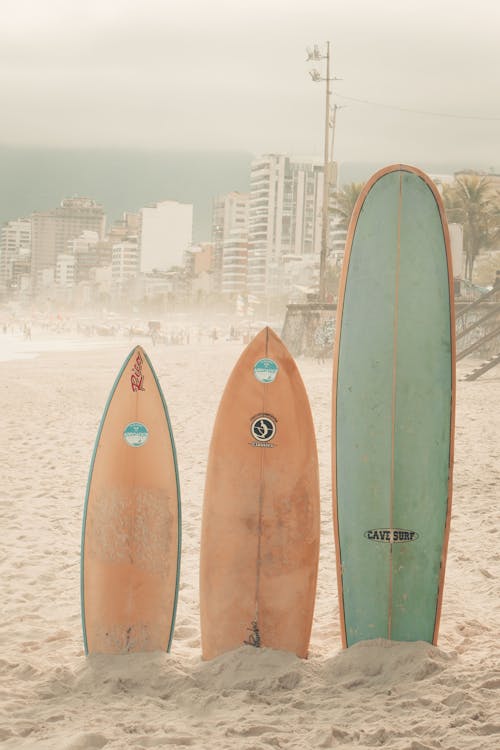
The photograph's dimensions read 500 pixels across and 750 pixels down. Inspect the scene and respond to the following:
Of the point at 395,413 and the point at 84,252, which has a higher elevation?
the point at 84,252

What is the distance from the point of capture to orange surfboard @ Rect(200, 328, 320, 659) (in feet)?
7.27

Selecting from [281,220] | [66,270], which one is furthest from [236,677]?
[281,220]

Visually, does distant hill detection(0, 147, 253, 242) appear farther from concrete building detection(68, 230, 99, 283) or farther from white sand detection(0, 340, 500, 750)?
white sand detection(0, 340, 500, 750)

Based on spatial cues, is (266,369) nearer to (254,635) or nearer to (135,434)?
(135,434)

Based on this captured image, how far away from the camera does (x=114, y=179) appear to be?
1630 inches

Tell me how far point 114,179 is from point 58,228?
11.2 metres

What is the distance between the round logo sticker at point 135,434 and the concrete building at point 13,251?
90.5 feet

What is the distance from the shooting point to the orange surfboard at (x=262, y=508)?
2.21 meters

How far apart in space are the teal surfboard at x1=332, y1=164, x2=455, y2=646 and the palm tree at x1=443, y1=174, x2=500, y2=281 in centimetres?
2095

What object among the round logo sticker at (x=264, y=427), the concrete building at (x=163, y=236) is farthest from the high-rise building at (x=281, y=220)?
the round logo sticker at (x=264, y=427)

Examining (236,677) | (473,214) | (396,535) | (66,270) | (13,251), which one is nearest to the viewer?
(236,677)

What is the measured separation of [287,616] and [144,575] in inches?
A: 14.5

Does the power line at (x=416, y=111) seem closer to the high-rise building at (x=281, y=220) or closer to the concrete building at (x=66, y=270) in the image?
the high-rise building at (x=281, y=220)

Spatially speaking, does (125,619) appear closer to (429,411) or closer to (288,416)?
(288,416)
